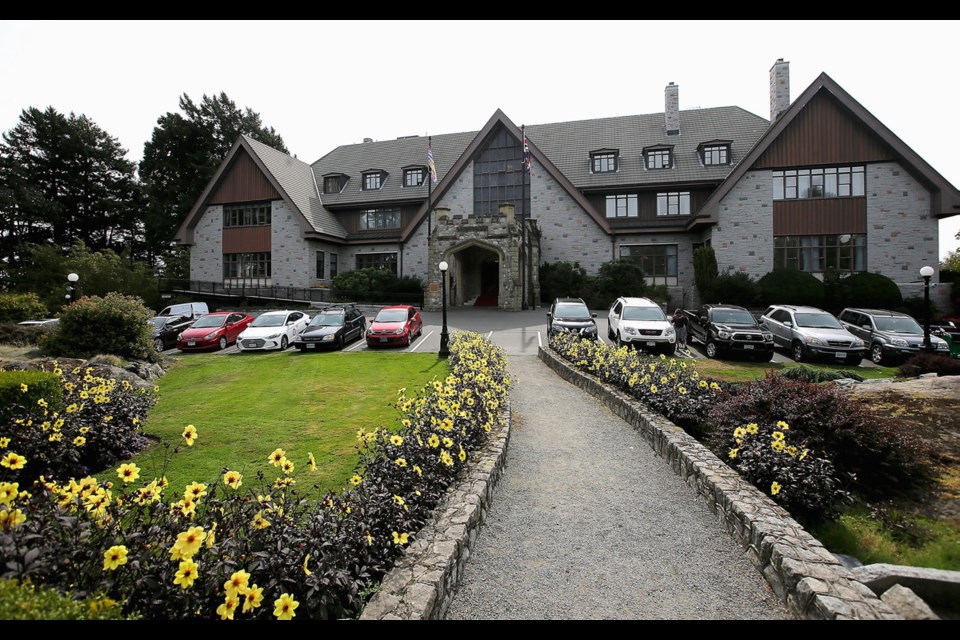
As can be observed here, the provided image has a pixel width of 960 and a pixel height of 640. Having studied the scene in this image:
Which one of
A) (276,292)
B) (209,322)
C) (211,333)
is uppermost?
(276,292)

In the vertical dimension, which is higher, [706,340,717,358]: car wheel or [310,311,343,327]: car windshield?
[310,311,343,327]: car windshield

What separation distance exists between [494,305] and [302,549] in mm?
30906

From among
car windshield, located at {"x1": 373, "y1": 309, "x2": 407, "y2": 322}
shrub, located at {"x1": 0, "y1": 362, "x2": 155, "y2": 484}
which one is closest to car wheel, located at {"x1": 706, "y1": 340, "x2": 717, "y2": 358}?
car windshield, located at {"x1": 373, "y1": 309, "x2": 407, "y2": 322}

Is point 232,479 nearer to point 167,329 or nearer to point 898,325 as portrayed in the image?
point 167,329

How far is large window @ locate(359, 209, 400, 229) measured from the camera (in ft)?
123

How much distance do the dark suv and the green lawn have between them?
214 inches

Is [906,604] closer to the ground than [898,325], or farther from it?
closer to the ground

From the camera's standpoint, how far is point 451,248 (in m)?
29.8

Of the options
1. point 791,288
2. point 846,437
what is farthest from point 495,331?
point 846,437

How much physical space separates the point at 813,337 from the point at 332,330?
1723cm

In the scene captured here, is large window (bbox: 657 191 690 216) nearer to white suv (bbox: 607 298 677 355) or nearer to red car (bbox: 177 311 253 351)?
white suv (bbox: 607 298 677 355)

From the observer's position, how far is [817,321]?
1788 cm
